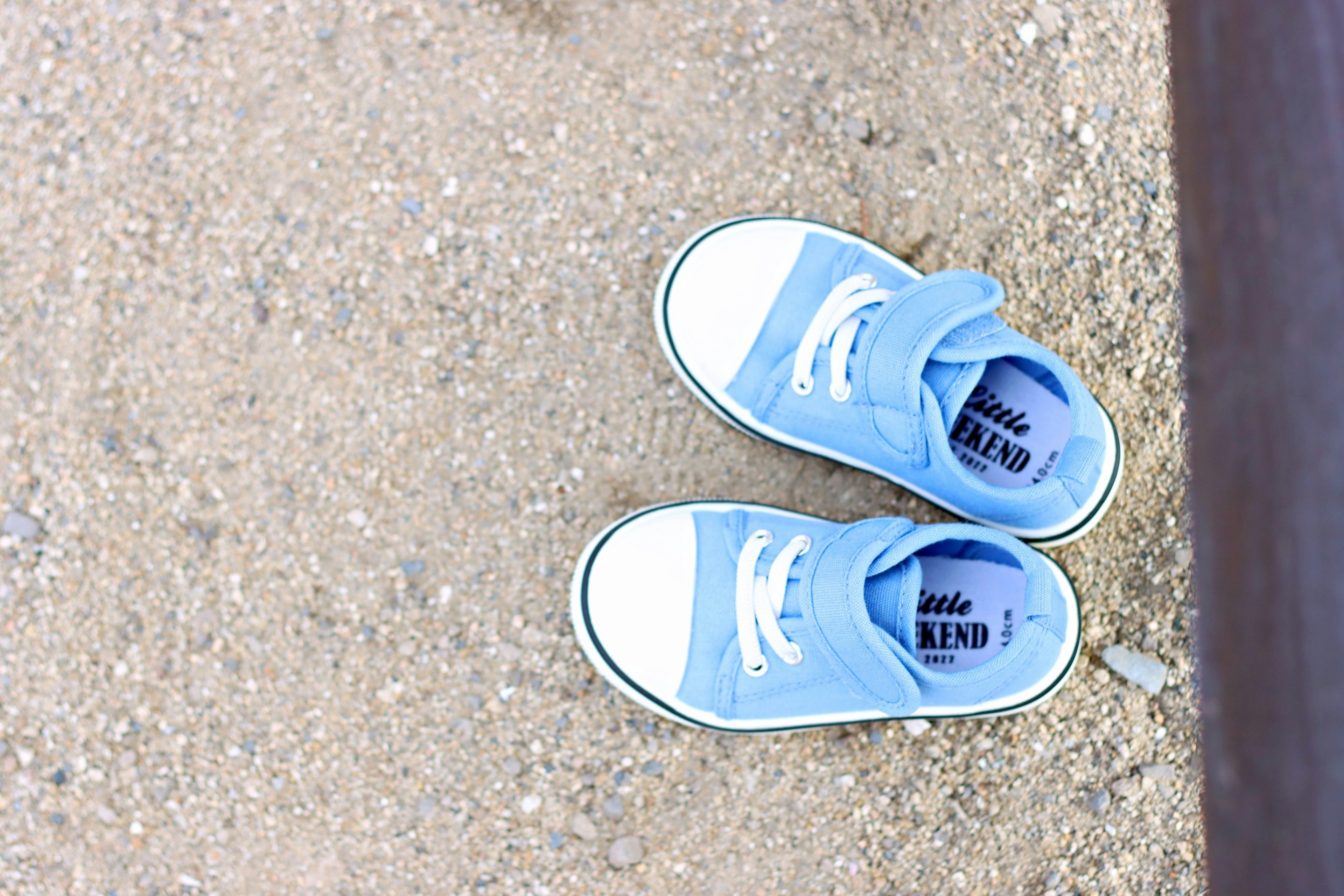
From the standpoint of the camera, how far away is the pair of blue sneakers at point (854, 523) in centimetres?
152

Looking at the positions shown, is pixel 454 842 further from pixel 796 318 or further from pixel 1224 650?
pixel 1224 650

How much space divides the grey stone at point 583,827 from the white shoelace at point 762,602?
18.5 inches

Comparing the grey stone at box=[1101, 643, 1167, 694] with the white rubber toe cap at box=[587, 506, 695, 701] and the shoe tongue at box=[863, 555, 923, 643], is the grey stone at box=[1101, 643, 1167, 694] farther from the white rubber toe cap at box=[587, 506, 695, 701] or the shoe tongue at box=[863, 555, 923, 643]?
the white rubber toe cap at box=[587, 506, 695, 701]

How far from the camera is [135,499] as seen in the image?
1.86 metres

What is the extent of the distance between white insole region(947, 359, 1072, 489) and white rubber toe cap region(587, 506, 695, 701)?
0.57 m

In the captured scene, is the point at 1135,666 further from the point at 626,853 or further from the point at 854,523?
the point at 626,853

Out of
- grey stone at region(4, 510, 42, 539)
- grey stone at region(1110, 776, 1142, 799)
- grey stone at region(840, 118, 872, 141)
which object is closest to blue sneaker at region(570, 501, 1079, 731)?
grey stone at region(1110, 776, 1142, 799)

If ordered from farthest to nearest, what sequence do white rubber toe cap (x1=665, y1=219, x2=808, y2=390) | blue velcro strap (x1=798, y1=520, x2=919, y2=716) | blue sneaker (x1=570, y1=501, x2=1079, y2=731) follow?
1. white rubber toe cap (x1=665, y1=219, x2=808, y2=390)
2. blue sneaker (x1=570, y1=501, x2=1079, y2=731)
3. blue velcro strap (x1=798, y1=520, x2=919, y2=716)

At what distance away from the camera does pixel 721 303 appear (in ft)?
5.89

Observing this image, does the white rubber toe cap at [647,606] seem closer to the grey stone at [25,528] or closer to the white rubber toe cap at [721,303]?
the white rubber toe cap at [721,303]

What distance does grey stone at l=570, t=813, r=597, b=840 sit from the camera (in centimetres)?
182

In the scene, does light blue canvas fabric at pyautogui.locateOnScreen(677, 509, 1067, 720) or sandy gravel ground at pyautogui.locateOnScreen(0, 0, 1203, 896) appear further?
sandy gravel ground at pyautogui.locateOnScreen(0, 0, 1203, 896)

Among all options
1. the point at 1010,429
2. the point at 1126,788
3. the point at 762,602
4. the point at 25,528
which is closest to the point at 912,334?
the point at 1010,429

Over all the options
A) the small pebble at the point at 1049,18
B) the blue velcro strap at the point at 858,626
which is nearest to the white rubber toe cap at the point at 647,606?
the blue velcro strap at the point at 858,626
